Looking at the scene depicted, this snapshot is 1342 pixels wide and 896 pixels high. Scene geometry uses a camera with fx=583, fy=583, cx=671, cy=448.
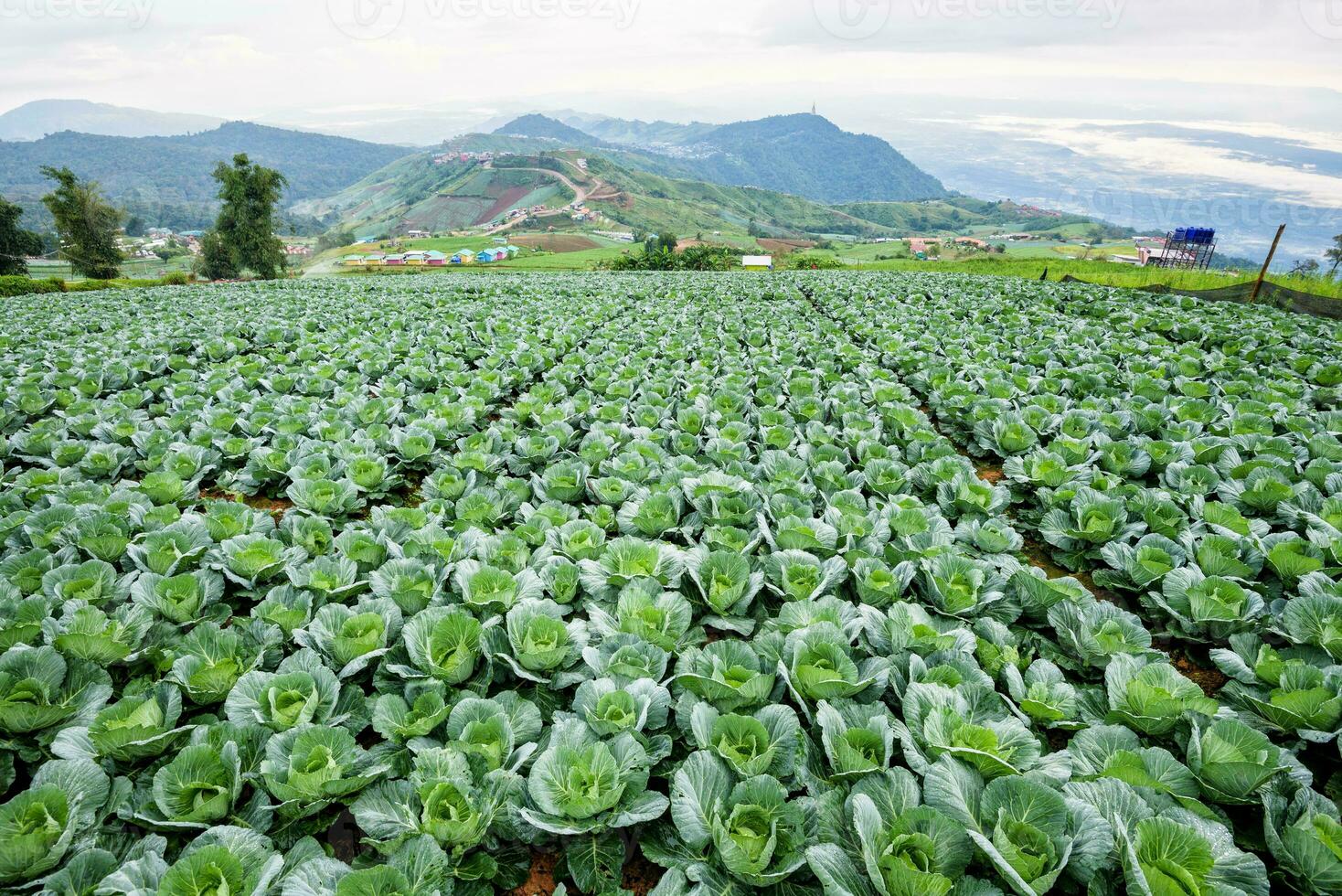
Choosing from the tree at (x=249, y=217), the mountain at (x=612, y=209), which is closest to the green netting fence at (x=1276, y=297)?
the tree at (x=249, y=217)

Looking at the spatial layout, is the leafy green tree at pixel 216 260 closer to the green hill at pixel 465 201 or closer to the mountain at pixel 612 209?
the mountain at pixel 612 209

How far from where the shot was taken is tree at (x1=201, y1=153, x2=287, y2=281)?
5081 centimetres

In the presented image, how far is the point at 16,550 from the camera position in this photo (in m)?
4.09

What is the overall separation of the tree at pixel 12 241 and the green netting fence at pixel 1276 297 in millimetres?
72885

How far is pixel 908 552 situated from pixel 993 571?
537 mm

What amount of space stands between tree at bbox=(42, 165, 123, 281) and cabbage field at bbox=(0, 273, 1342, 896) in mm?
61236

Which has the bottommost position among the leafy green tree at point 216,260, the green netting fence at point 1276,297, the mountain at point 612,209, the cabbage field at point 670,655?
the cabbage field at point 670,655

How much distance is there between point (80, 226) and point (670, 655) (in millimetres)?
70672

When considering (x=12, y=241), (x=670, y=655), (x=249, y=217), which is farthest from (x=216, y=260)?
(x=670, y=655)

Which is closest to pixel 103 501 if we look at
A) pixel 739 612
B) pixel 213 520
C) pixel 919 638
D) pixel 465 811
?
pixel 213 520

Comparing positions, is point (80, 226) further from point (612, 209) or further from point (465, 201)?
point (465, 201)

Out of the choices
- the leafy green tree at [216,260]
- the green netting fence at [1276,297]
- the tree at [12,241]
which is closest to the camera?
the green netting fence at [1276,297]

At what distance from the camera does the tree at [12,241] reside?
4578 cm

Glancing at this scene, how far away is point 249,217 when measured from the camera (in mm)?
51812
